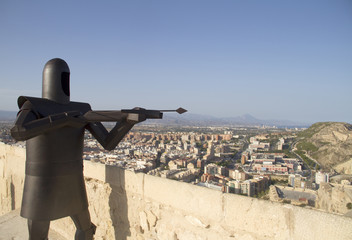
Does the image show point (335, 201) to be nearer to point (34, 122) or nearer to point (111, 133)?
point (111, 133)

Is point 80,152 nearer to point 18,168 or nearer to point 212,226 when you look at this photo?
point 212,226

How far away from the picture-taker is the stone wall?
1.53m

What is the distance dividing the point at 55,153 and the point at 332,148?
49139 millimetres

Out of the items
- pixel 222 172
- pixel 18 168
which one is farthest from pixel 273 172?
pixel 18 168

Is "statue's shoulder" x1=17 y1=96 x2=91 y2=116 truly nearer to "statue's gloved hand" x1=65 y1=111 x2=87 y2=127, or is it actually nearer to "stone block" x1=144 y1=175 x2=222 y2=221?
"statue's gloved hand" x1=65 y1=111 x2=87 y2=127

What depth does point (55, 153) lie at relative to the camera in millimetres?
1981

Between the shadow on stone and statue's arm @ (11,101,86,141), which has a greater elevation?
statue's arm @ (11,101,86,141)

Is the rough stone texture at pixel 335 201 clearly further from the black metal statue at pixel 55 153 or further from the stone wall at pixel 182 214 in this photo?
the black metal statue at pixel 55 153

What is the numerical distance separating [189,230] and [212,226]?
0.22 m

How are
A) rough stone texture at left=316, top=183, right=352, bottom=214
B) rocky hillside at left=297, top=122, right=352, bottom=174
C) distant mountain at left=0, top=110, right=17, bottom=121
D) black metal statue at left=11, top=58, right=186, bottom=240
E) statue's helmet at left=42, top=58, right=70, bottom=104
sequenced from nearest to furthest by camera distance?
black metal statue at left=11, top=58, right=186, bottom=240 < statue's helmet at left=42, top=58, right=70, bottom=104 < rough stone texture at left=316, top=183, right=352, bottom=214 < rocky hillside at left=297, top=122, right=352, bottom=174 < distant mountain at left=0, top=110, right=17, bottom=121

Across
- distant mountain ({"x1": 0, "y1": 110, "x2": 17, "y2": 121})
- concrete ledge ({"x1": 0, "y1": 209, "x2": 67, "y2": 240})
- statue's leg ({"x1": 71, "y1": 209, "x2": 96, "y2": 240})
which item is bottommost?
distant mountain ({"x1": 0, "y1": 110, "x2": 17, "y2": 121})

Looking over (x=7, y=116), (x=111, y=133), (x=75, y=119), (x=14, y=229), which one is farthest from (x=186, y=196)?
(x=7, y=116)

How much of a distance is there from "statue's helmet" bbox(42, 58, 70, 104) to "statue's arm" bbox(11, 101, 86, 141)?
27 centimetres

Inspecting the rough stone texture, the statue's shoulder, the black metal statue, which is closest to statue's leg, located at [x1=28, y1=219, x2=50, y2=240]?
the black metal statue
